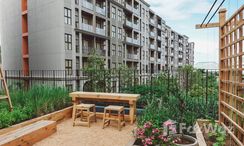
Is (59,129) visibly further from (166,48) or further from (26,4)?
(166,48)

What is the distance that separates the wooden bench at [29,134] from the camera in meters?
3.89

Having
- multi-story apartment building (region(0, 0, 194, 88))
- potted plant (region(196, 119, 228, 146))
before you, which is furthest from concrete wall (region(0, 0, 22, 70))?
potted plant (region(196, 119, 228, 146))

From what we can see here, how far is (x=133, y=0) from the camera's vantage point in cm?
3219

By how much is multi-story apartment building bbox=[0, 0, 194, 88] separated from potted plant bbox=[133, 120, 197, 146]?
Result: 25.7 ft

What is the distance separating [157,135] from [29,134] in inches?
116

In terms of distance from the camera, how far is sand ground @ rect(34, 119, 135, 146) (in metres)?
4.51

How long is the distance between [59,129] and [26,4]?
70.4 feet

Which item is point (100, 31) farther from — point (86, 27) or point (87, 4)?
point (87, 4)

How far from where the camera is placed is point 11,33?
2475 centimetres

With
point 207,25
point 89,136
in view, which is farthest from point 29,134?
point 207,25

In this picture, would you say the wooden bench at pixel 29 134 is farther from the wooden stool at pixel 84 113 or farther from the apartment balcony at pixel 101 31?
the apartment balcony at pixel 101 31

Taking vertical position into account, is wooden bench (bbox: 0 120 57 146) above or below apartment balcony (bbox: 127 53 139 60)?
below

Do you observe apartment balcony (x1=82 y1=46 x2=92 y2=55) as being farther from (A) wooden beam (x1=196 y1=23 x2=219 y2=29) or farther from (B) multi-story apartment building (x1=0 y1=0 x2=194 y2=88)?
(A) wooden beam (x1=196 y1=23 x2=219 y2=29)

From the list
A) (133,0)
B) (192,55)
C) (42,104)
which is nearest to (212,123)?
(42,104)
